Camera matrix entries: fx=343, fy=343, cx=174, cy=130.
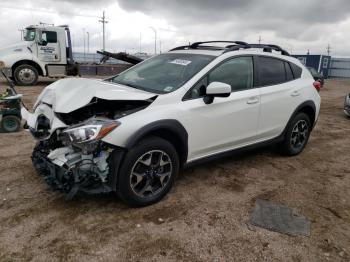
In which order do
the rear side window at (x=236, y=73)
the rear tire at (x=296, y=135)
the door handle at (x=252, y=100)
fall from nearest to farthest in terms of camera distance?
the rear side window at (x=236, y=73) < the door handle at (x=252, y=100) < the rear tire at (x=296, y=135)

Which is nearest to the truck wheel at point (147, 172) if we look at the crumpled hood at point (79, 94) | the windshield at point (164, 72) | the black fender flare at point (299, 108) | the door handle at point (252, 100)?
the crumpled hood at point (79, 94)

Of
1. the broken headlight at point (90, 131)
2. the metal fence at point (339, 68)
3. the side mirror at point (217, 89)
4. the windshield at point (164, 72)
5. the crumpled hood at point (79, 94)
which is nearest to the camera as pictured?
the broken headlight at point (90, 131)

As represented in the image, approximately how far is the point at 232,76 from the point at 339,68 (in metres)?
35.3

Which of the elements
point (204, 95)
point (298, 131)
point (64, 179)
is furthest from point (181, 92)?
point (298, 131)

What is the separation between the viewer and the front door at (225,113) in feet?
12.8

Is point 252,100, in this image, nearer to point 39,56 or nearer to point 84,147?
point 84,147

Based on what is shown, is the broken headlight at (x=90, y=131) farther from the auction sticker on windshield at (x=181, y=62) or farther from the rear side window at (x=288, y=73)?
the rear side window at (x=288, y=73)

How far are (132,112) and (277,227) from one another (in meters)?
1.83

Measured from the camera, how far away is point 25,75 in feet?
47.3

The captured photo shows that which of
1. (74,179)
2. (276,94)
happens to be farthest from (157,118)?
(276,94)

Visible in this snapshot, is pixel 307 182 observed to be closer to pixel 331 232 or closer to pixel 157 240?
pixel 331 232

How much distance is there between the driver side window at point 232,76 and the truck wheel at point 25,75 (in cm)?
1218

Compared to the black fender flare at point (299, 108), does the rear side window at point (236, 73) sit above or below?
above

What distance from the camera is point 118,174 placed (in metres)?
3.32
